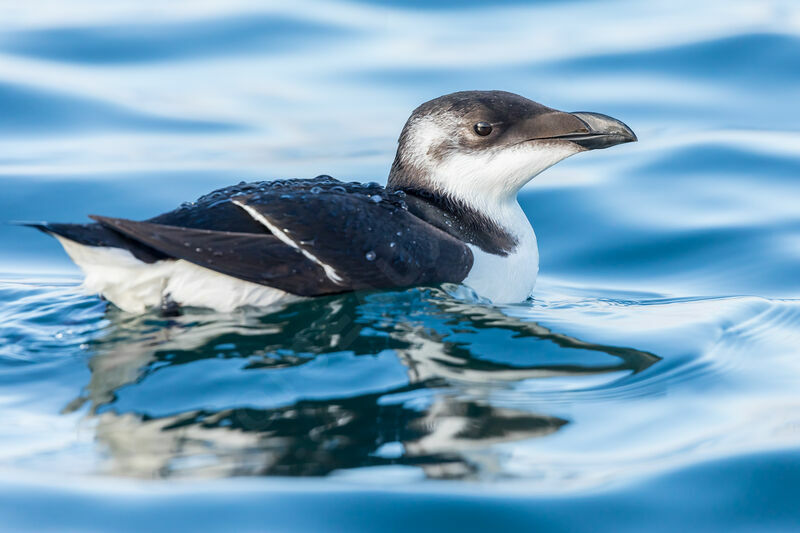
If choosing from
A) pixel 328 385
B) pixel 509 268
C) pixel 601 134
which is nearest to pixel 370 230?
pixel 328 385

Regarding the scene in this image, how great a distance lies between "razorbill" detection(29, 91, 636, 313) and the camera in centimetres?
430

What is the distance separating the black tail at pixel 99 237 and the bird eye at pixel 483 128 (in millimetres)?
1680

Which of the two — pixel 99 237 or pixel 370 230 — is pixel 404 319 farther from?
pixel 99 237

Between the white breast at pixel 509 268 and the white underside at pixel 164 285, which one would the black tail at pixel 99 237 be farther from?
the white breast at pixel 509 268

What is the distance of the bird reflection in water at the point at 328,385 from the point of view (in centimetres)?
342

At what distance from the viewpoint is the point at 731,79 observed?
943 cm

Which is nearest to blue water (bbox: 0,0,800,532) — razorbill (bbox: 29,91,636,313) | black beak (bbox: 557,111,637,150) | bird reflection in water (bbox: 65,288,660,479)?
bird reflection in water (bbox: 65,288,660,479)

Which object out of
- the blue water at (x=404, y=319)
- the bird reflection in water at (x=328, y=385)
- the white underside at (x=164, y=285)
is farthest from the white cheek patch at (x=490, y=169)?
the white underside at (x=164, y=285)

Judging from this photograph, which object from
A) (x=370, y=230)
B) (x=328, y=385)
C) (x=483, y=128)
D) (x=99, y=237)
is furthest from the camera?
(x=483, y=128)

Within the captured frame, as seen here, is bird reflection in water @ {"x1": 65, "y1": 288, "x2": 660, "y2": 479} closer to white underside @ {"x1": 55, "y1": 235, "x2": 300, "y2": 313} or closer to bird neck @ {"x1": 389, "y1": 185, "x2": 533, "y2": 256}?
white underside @ {"x1": 55, "y1": 235, "x2": 300, "y2": 313}

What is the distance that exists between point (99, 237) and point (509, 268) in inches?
72.8

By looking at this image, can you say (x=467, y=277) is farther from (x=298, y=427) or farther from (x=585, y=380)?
(x=298, y=427)

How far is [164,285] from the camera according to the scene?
177 inches

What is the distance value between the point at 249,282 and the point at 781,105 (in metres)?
5.90
